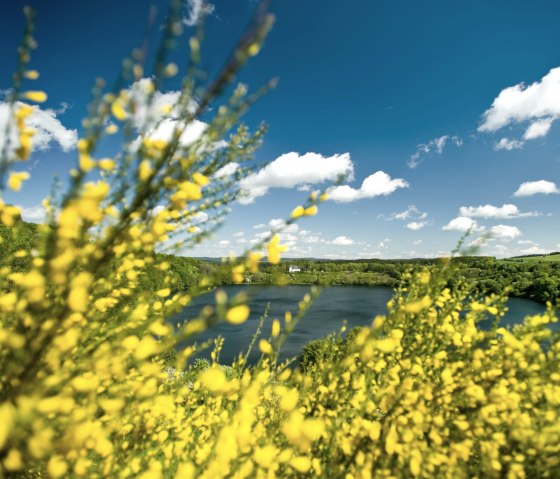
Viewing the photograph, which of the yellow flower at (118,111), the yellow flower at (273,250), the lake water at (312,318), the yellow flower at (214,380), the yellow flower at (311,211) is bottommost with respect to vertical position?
the lake water at (312,318)

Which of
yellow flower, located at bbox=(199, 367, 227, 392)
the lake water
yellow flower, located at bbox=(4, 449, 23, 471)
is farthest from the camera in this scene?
the lake water

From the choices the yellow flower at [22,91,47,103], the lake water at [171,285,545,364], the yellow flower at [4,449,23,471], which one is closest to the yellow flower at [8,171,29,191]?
the yellow flower at [22,91,47,103]

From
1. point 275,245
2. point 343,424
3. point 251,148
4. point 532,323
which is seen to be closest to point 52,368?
point 275,245

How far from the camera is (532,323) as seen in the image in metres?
3.20

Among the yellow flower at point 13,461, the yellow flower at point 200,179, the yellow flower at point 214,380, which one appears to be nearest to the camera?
the yellow flower at point 13,461

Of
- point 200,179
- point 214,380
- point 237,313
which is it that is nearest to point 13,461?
point 214,380

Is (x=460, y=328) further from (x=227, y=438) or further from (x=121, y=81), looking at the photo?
(x=121, y=81)

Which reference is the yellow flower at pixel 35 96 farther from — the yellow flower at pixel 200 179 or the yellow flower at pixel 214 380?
the yellow flower at pixel 214 380

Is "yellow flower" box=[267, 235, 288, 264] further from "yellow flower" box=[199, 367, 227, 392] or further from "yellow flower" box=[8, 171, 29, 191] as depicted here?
"yellow flower" box=[8, 171, 29, 191]

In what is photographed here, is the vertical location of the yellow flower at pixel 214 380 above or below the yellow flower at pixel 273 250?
below

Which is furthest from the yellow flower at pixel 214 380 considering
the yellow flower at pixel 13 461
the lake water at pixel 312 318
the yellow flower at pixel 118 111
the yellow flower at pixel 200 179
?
the lake water at pixel 312 318

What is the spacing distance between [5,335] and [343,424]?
2.39 meters

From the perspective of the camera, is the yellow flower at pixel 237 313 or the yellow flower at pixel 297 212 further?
the yellow flower at pixel 297 212

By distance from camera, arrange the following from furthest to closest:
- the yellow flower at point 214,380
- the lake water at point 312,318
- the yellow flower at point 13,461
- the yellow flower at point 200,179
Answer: the lake water at point 312,318 → the yellow flower at point 200,179 → the yellow flower at point 214,380 → the yellow flower at point 13,461
